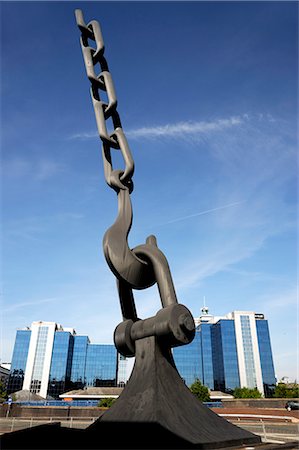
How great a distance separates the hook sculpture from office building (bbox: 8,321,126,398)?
65.9 metres

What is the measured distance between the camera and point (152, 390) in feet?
12.7

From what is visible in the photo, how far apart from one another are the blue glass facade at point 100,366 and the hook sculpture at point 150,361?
220 ft

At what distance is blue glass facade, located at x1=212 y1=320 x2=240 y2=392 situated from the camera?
61156 millimetres

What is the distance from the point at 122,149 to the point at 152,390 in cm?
406

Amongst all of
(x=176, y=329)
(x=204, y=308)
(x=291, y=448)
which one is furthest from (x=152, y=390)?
(x=204, y=308)

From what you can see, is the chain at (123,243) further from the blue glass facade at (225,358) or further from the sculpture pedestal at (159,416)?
the blue glass facade at (225,358)

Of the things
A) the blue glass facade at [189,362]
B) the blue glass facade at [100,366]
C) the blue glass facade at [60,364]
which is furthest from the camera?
the blue glass facade at [100,366]

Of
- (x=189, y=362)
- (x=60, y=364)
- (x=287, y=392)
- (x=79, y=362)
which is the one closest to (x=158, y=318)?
(x=287, y=392)

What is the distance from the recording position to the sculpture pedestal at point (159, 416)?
3234 mm

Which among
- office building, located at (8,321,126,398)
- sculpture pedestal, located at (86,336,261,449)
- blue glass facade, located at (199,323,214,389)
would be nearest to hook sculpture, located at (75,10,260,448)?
sculpture pedestal, located at (86,336,261,449)

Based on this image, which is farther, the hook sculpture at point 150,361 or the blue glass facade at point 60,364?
the blue glass facade at point 60,364

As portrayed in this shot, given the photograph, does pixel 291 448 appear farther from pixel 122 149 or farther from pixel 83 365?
pixel 83 365

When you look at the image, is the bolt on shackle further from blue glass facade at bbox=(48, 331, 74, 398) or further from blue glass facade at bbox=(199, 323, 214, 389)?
blue glass facade at bbox=(199, 323, 214, 389)

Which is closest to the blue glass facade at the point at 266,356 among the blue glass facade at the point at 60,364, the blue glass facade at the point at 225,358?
the blue glass facade at the point at 225,358
